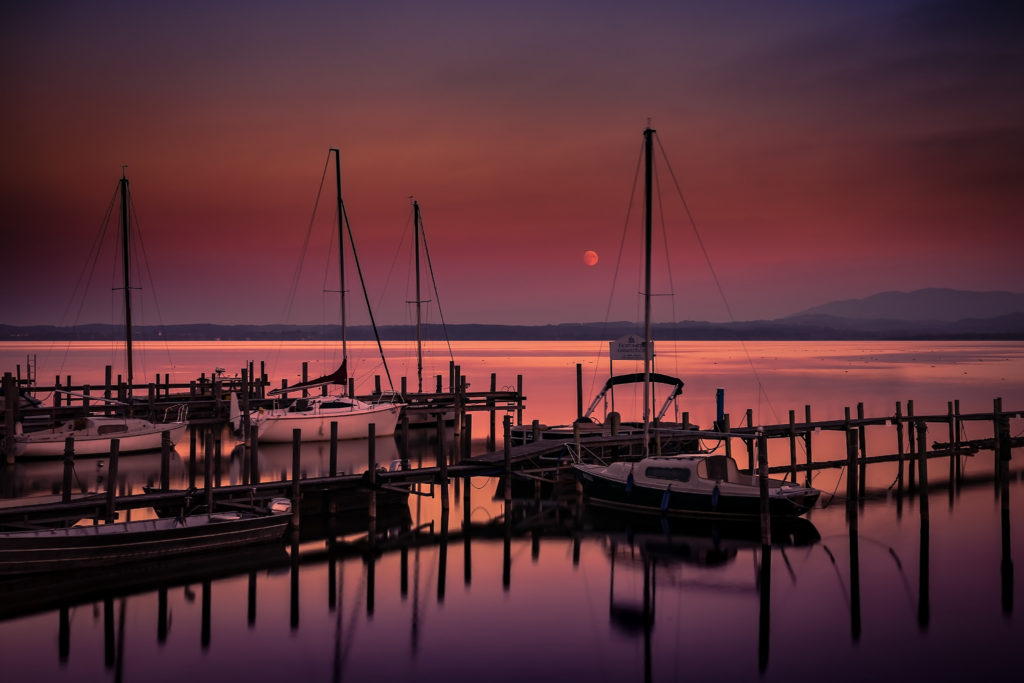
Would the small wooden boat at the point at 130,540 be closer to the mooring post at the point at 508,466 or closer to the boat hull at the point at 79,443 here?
the mooring post at the point at 508,466

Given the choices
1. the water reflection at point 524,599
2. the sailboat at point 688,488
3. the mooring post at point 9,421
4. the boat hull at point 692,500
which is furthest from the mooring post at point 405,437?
the mooring post at point 9,421

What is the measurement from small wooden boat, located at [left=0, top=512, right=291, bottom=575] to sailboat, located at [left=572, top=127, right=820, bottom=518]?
9858 mm

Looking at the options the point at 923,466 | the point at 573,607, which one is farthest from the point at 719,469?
the point at 573,607

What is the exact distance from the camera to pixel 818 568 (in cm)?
2194

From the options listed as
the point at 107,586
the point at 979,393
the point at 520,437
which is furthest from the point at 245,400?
the point at 979,393

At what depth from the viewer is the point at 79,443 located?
36000mm

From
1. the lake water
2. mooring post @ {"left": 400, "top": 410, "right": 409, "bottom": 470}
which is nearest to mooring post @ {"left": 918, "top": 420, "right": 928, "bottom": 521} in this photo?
the lake water

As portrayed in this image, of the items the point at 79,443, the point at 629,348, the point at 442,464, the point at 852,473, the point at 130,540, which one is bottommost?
the point at 130,540

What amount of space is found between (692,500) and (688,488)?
0.34 metres

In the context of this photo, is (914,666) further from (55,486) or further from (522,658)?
(55,486)

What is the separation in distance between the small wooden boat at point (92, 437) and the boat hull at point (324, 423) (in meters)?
4.03

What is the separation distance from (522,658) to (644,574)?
6.13m

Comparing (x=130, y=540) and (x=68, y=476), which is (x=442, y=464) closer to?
(x=130, y=540)

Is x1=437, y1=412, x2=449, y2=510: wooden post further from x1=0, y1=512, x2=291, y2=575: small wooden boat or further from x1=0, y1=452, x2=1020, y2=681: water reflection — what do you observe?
x1=0, y1=512, x2=291, y2=575: small wooden boat
